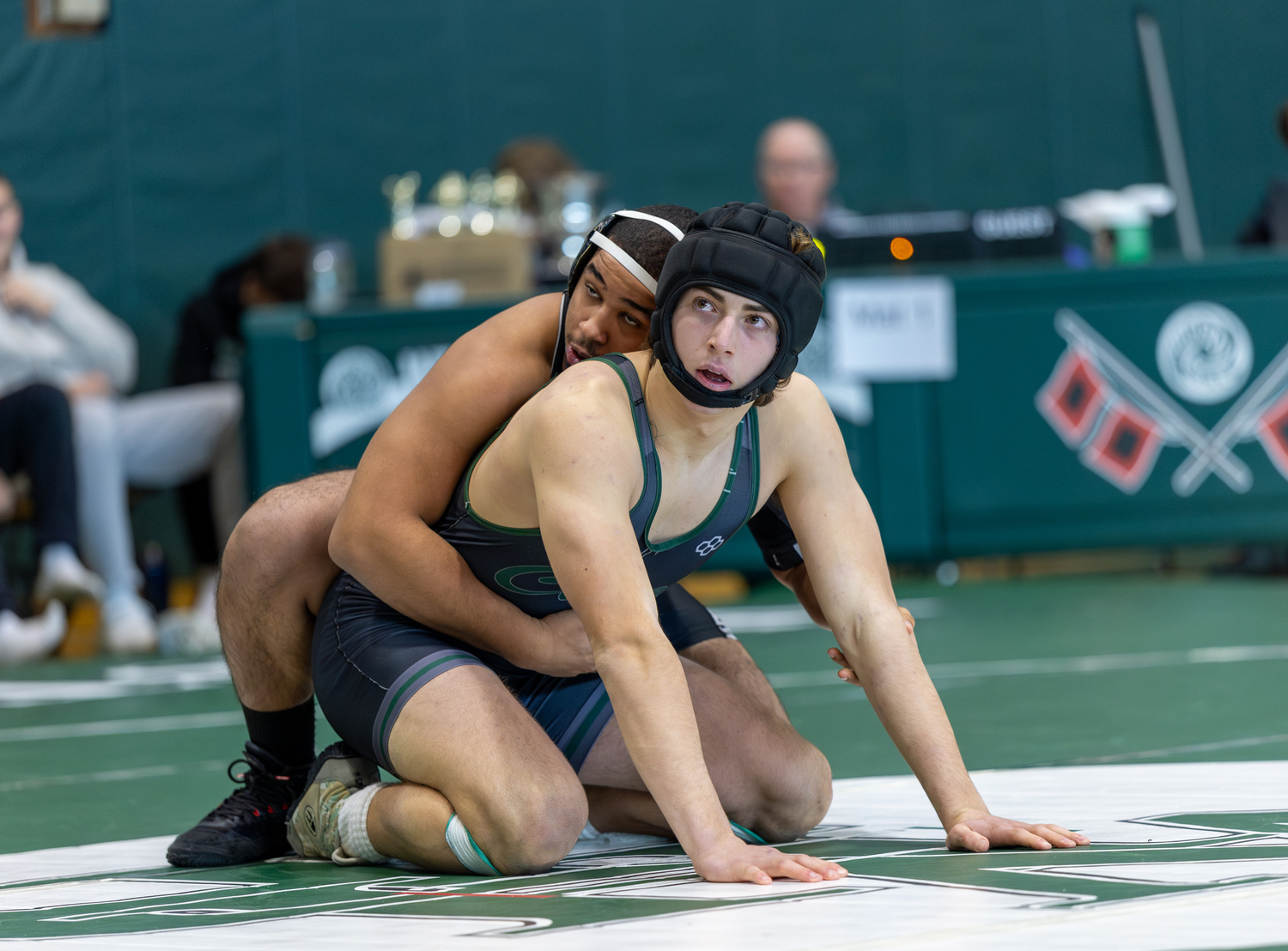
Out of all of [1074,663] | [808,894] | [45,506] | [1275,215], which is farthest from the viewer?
[1275,215]

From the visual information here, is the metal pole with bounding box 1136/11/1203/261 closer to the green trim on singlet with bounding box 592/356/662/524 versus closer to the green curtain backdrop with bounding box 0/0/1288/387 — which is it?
the green curtain backdrop with bounding box 0/0/1288/387

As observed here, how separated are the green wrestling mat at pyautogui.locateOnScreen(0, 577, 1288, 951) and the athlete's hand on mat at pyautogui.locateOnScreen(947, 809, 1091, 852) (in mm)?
33

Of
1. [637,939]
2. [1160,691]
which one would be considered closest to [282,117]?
[1160,691]

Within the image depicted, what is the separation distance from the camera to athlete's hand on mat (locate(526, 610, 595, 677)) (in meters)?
2.35

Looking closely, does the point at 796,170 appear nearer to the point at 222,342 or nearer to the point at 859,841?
the point at 222,342

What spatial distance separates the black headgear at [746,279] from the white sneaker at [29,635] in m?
4.09

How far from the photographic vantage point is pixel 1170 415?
6.41 meters

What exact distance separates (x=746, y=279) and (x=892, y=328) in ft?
14.8

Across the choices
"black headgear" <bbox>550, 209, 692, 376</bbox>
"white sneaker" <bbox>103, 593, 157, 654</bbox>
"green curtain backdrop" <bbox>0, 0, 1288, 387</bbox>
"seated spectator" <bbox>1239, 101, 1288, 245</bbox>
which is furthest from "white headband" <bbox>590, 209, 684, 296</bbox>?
"green curtain backdrop" <bbox>0, 0, 1288, 387</bbox>

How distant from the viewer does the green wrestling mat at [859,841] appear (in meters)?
1.65

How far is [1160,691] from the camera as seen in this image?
12.6ft

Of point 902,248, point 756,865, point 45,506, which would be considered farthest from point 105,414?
point 756,865

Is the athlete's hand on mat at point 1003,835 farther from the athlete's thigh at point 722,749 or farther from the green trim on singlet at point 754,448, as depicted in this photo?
the green trim on singlet at point 754,448

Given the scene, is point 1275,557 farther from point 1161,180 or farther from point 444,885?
point 444,885
